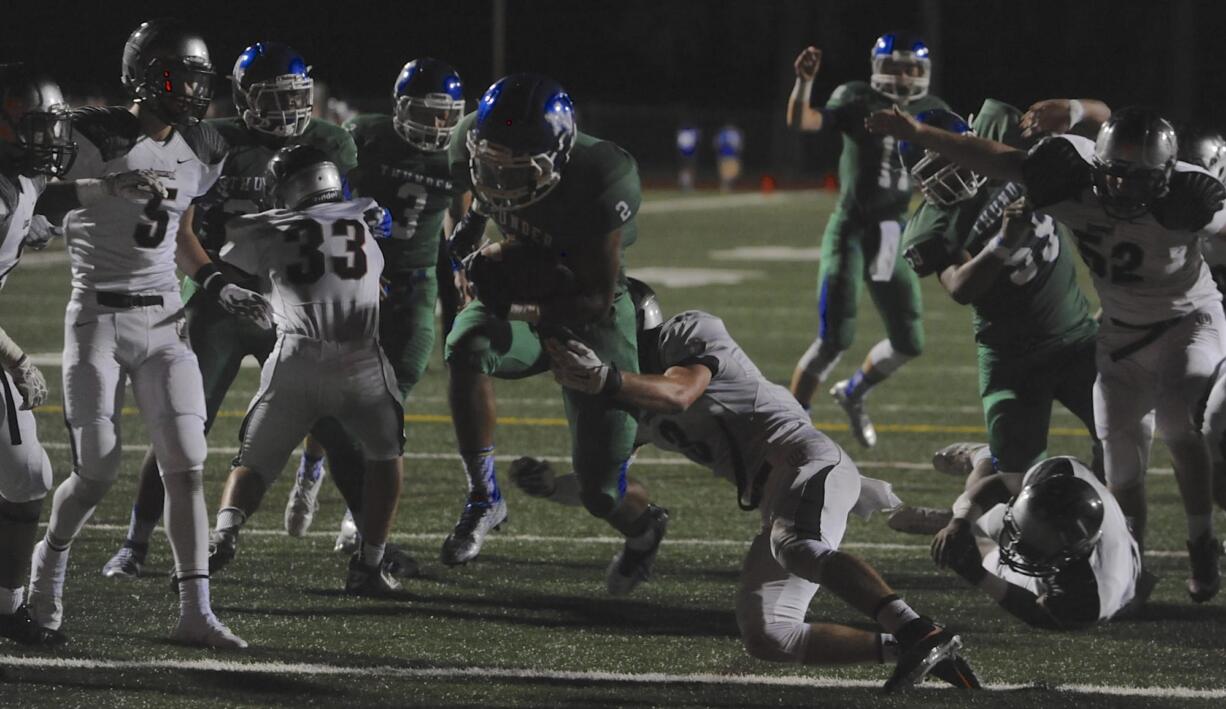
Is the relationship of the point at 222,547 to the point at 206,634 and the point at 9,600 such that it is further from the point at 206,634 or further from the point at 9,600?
the point at 9,600

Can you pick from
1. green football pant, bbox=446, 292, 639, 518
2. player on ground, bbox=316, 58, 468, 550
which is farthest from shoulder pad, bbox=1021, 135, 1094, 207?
player on ground, bbox=316, 58, 468, 550

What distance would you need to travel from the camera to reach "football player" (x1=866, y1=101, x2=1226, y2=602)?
16.7 feet

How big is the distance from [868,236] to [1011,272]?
262 centimetres

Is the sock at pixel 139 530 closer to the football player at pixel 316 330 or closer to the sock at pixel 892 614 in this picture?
the football player at pixel 316 330

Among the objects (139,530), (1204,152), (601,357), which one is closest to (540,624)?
(601,357)

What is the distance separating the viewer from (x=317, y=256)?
5164 mm

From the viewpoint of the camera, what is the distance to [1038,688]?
454cm

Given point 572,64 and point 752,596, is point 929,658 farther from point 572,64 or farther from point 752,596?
point 572,64

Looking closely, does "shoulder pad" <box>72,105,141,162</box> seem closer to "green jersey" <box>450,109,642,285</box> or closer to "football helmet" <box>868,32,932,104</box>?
"green jersey" <box>450,109,642,285</box>

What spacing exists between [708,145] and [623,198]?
38.3 metres

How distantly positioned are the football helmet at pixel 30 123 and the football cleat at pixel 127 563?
5.26 ft

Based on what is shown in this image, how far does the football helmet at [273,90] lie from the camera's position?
573 centimetres

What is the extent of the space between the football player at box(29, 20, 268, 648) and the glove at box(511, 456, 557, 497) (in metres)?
0.87

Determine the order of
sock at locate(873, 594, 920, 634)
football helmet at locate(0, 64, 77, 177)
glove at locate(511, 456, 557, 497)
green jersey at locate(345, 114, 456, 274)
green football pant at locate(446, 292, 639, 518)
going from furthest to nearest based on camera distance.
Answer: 1. green jersey at locate(345, 114, 456, 274)
2. green football pant at locate(446, 292, 639, 518)
3. glove at locate(511, 456, 557, 497)
4. football helmet at locate(0, 64, 77, 177)
5. sock at locate(873, 594, 920, 634)
